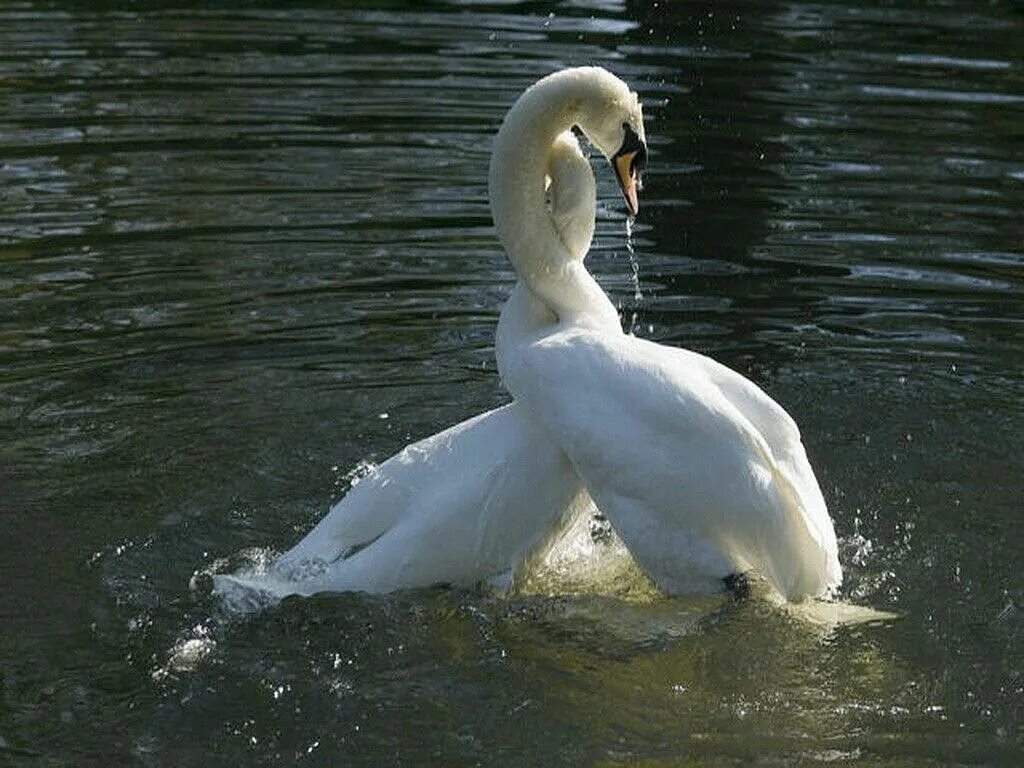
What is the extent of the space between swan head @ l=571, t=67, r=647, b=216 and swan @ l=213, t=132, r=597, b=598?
34.0 inches

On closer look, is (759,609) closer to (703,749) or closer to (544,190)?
(703,749)

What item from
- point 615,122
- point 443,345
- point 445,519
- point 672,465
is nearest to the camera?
point 672,465

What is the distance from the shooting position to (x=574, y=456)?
5.75m

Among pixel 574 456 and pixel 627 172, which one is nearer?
pixel 574 456

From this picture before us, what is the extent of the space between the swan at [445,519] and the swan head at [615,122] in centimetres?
86

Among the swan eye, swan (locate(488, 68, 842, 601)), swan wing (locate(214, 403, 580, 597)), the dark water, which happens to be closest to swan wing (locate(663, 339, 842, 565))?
swan (locate(488, 68, 842, 601))

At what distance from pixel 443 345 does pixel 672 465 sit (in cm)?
287

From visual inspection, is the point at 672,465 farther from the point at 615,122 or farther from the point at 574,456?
the point at 615,122

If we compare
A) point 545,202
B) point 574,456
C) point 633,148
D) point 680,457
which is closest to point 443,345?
point 545,202

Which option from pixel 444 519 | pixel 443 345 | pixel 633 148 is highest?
pixel 633 148

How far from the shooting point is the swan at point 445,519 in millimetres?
5914

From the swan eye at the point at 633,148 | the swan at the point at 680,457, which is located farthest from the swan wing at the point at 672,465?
the swan eye at the point at 633,148

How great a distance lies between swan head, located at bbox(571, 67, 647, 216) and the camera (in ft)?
20.2

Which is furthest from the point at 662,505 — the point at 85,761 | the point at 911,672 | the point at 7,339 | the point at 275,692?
the point at 7,339
